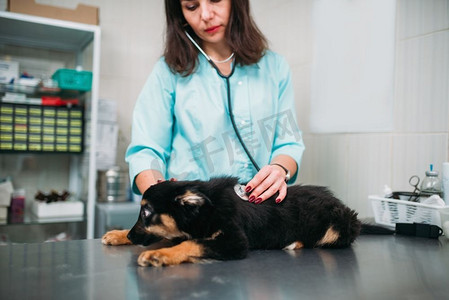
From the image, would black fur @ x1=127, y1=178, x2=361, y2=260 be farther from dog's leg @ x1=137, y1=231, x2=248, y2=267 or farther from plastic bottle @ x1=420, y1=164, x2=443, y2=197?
plastic bottle @ x1=420, y1=164, x2=443, y2=197

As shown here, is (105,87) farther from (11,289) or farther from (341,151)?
(11,289)

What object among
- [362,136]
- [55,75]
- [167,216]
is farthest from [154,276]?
[55,75]

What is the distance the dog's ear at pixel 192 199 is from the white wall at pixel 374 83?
1.02m

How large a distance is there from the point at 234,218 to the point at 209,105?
25.1 inches

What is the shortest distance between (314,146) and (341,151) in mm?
215

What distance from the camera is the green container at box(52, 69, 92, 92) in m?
2.45

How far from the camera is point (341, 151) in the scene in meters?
1.89

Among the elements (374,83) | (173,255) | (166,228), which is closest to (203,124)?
(166,228)

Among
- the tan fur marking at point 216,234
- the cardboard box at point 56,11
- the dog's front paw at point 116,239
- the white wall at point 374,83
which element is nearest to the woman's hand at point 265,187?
the tan fur marking at point 216,234

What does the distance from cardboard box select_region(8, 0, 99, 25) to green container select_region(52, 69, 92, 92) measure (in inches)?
13.4

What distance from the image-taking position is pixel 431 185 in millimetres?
1306

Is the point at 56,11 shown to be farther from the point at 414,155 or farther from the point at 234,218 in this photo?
the point at 414,155

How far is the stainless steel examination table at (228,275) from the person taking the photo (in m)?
0.64

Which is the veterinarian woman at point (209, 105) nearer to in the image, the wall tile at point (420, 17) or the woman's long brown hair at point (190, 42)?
the woman's long brown hair at point (190, 42)
